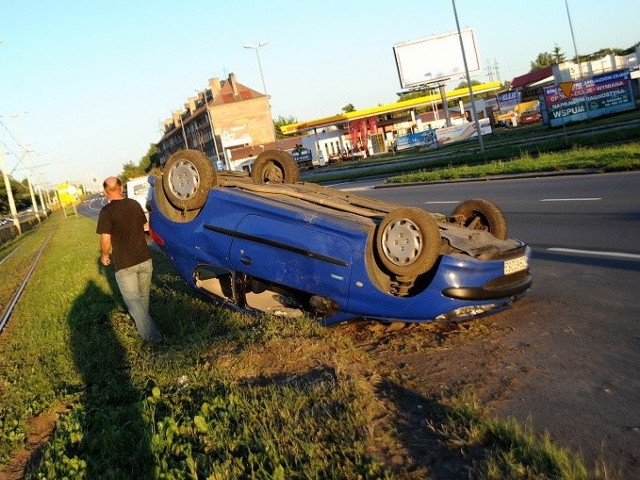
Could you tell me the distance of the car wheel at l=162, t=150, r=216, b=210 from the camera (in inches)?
260

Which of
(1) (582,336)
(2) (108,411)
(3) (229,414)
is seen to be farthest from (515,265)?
(2) (108,411)

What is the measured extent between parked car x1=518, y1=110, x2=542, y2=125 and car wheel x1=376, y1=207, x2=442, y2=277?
55.9 m

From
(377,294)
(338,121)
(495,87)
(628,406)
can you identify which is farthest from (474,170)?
(495,87)

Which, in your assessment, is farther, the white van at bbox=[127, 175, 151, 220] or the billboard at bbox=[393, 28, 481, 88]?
the billboard at bbox=[393, 28, 481, 88]

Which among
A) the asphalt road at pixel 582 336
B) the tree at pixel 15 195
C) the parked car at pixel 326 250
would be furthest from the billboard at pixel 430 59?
the tree at pixel 15 195

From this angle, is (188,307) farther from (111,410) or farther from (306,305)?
(111,410)

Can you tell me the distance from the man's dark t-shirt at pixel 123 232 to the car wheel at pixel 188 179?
0.43 metres

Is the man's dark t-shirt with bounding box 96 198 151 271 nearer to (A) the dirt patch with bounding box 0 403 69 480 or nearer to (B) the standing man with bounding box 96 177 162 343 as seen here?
(B) the standing man with bounding box 96 177 162 343

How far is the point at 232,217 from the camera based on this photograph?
632 centimetres

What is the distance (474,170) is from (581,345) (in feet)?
64.3

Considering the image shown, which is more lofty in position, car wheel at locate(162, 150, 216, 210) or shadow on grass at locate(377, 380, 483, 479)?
car wheel at locate(162, 150, 216, 210)

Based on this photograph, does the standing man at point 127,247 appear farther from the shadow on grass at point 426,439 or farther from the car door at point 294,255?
the shadow on grass at point 426,439

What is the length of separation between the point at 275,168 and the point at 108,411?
3.69m

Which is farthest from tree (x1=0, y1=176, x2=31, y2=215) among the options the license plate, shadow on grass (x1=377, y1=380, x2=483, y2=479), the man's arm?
shadow on grass (x1=377, y1=380, x2=483, y2=479)
